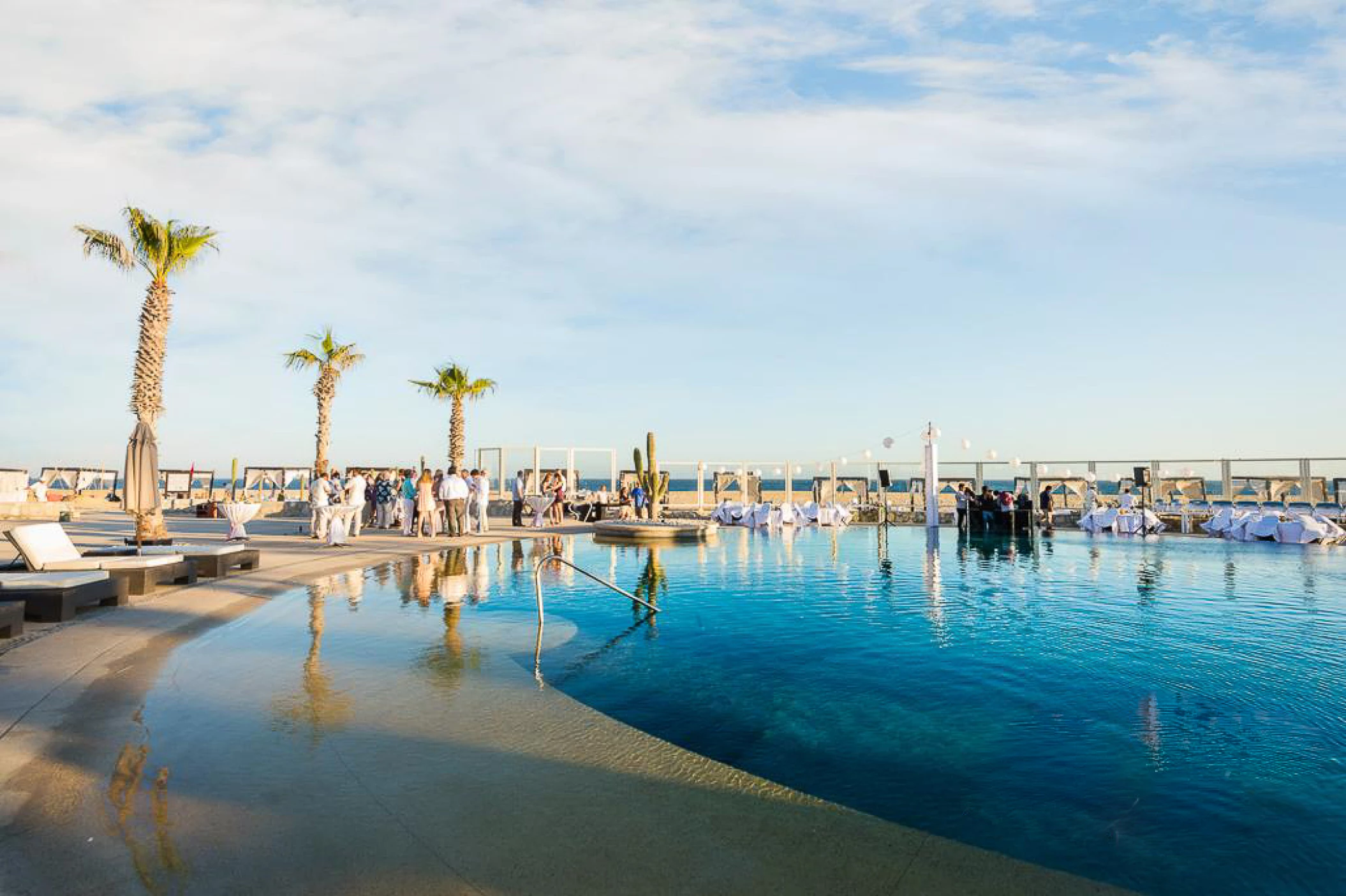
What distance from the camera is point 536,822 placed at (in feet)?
9.89

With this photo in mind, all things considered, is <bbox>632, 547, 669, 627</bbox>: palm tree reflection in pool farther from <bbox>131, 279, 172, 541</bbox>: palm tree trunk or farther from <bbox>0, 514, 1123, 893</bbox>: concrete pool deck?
<bbox>131, 279, 172, 541</bbox>: palm tree trunk

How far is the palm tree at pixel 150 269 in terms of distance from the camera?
12844 mm

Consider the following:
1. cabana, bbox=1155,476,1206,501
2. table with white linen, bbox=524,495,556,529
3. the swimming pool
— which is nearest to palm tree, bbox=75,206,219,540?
the swimming pool

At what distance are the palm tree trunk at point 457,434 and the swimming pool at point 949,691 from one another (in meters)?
16.3

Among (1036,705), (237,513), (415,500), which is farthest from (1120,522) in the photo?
(237,513)

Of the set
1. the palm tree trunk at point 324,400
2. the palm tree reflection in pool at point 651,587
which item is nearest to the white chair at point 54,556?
the palm tree reflection in pool at point 651,587

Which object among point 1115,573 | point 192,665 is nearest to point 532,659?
point 192,665

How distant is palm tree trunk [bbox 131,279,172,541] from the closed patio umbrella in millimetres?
A: 3375

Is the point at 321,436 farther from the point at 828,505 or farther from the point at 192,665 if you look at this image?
the point at 192,665

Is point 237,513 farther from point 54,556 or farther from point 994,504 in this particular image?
point 994,504

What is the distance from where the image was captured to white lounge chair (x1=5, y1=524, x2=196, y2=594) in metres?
7.65

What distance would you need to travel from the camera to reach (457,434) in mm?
26219

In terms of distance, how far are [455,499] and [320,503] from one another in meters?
2.75

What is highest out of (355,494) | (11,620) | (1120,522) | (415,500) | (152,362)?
(152,362)
